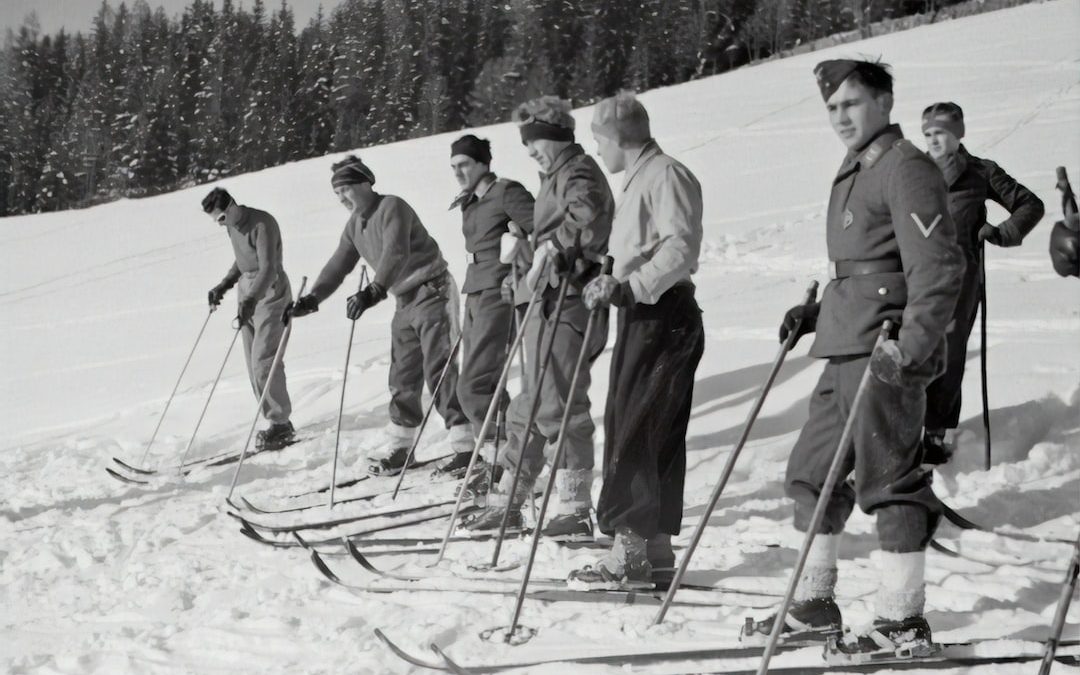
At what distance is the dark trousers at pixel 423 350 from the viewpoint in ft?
18.5

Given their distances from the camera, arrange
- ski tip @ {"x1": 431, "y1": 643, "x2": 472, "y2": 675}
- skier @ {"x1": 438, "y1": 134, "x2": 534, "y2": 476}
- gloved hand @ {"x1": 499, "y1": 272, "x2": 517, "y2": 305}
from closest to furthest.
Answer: ski tip @ {"x1": 431, "y1": 643, "x2": 472, "y2": 675} < gloved hand @ {"x1": 499, "y1": 272, "x2": 517, "y2": 305} < skier @ {"x1": 438, "y1": 134, "x2": 534, "y2": 476}

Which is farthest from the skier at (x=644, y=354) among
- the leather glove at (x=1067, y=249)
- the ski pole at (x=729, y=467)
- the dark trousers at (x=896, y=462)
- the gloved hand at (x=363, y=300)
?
the gloved hand at (x=363, y=300)

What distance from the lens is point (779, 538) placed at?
387cm

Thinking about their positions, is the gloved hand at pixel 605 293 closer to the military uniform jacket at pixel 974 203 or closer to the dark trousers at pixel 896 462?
the dark trousers at pixel 896 462

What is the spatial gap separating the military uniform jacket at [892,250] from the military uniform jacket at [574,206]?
47.9 inches

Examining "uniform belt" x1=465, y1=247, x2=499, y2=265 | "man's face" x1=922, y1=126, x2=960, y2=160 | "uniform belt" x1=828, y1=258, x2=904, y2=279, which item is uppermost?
"man's face" x1=922, y1=126, x2=960, y2=160

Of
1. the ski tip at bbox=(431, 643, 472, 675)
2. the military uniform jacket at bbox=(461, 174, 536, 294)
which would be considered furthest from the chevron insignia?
the military uniform jacket at bbox=(461, 174, 536, 294)

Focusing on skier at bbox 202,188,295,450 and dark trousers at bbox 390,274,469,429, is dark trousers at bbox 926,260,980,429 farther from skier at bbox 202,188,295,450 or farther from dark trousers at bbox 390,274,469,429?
skier at bbox 202,188,295,450

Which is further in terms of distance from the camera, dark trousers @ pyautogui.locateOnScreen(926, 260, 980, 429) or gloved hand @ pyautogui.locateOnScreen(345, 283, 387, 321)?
gloved hand @ pyautogui.locateOnScreen(345, 283, 387, 321)

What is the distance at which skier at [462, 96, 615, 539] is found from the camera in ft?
12.7

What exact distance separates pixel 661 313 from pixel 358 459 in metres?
3.30

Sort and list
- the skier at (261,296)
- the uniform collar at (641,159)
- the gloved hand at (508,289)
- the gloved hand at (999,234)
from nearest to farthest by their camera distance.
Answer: the uniform collar at (641,159) < the gloved hand at (999,234) < the gloved hand at (508,289) < the skier at (261,296)

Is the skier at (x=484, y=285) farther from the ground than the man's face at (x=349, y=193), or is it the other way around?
the man's face at (x=349, y=193)

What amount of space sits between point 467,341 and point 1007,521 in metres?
2.56
